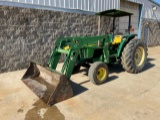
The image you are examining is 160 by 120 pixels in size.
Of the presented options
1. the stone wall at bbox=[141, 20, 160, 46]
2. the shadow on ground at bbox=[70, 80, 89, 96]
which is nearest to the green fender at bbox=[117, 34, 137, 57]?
the shadow on ground at bbox=[70, 80, 89, 96]

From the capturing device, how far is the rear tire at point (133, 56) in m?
4.62

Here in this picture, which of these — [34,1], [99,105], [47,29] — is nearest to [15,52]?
[47,29]

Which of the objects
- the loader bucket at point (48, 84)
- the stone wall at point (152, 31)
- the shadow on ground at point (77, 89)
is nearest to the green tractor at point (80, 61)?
the loader bucket at point (48, 84)

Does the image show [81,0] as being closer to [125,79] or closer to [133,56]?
[133,56]

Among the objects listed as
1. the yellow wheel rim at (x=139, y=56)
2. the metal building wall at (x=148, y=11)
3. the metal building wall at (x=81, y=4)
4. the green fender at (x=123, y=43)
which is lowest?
the yellow wheel rim at (x=139, y=56)

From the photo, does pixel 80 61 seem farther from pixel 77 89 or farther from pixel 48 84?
pixel 48 84

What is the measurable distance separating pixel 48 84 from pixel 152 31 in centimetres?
1114

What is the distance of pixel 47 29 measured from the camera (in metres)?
5.91

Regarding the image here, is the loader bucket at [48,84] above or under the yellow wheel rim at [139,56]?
under

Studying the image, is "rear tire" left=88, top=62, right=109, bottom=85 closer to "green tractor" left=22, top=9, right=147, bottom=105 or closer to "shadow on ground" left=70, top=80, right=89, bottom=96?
"green tractor" left=22, top=9, right=147, bottom=105

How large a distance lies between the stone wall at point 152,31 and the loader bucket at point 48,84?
9.33 meters

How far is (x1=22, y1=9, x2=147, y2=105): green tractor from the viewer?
3.19 meters

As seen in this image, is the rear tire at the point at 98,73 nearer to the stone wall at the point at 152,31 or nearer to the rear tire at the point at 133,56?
the rear tire at the point at 133,56


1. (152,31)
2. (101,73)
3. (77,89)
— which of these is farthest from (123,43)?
(152,31)
